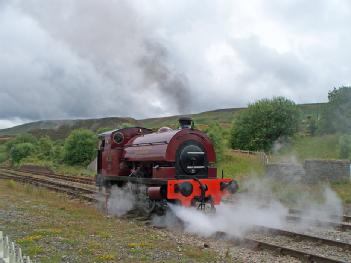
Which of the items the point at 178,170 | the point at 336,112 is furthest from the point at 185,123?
the point at 336,112

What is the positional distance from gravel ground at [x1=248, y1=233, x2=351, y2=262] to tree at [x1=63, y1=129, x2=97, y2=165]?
4256cm

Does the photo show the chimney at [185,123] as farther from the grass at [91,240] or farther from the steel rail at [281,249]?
the steel rail at [281,249]

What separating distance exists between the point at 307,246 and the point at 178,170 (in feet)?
14.2

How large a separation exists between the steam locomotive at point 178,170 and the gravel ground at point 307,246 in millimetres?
1838

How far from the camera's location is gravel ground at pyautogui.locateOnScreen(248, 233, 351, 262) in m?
8.97

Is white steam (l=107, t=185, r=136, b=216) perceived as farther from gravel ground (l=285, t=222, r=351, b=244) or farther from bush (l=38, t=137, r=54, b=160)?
bush (l=38, t=137, r=54, b=160)

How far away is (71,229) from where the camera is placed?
11.1m

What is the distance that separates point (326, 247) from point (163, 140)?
5.50 metres

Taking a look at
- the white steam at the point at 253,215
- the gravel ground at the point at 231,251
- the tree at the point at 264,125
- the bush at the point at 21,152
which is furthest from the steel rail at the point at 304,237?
the bush at the point at 21,152

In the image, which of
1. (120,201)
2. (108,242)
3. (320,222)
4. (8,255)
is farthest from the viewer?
(120,201)

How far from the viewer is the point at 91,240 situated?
9.79 m

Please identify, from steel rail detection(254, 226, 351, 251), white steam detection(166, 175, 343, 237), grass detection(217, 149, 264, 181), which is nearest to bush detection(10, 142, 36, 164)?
grass detection(217, 149, 264, 181)

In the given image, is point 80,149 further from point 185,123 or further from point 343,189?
point 185,123

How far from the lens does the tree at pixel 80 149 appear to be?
52.5 m
